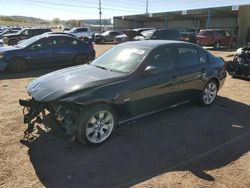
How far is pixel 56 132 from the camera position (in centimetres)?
464

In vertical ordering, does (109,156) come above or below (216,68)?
below

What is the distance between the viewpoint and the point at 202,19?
1566 inches

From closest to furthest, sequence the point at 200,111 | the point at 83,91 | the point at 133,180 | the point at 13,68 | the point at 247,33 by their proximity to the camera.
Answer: the point at 133,180, the point at 83,91, the point at 200,111, the point at 13,68, the point at 247,33

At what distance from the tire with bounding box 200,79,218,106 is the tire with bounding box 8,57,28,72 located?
7210mm

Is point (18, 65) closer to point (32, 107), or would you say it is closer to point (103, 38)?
point (32, 107)

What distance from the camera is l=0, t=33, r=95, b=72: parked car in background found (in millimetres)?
9961

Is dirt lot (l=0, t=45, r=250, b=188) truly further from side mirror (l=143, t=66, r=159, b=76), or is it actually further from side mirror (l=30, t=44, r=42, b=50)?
side mirror (l=30, t=44, r=42, b=50)

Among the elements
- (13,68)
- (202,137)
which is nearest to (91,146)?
(202,137)

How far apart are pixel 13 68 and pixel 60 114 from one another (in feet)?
23.1

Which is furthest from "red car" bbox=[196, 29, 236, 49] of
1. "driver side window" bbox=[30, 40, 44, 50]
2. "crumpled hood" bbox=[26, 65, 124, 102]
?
"crumpled hood" bbox=[26, 65, 124, 102]

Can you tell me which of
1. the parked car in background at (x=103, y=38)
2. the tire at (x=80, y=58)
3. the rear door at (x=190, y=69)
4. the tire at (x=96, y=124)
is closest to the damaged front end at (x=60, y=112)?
the tire at (x=96, y=124)

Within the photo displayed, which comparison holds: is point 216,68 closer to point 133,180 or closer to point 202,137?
point 202,137

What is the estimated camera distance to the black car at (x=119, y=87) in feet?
12.9

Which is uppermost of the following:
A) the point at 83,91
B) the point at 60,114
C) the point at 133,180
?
the point at 83,91
